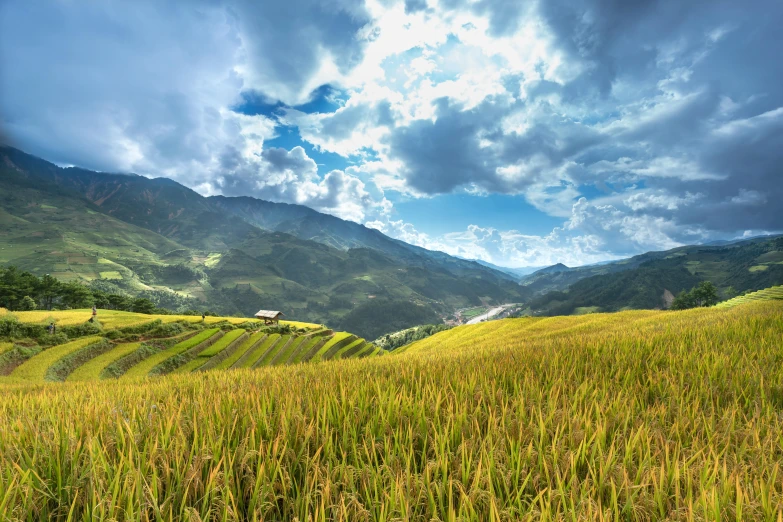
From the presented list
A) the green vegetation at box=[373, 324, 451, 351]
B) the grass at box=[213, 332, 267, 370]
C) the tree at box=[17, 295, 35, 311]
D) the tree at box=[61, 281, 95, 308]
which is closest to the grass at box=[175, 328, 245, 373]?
the grass at box=[213, 332, 267, 370]

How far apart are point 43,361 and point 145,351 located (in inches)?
312

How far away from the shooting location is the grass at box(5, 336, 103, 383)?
86.4 feet

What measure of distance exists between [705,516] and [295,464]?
270 cm

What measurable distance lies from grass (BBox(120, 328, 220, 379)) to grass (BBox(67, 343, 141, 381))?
2006 mm

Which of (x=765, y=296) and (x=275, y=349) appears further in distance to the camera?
(x=275, y=349)

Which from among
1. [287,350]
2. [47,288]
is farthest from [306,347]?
[47,288]

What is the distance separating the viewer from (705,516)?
1759mm

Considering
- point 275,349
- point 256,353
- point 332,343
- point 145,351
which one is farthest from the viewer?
point 332,343

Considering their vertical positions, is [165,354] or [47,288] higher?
[47,288]

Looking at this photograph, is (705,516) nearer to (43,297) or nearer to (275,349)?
(275,349)

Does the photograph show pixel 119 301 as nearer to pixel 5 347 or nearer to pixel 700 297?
pixel 5 347

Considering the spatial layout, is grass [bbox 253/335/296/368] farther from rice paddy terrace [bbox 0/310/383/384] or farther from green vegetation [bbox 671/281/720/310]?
green vegetation [bbox 671/281/720/310]

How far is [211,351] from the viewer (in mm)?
38531

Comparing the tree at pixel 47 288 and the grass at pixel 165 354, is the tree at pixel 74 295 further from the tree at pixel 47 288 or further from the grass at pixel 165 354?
the grass at pixel 165 354
